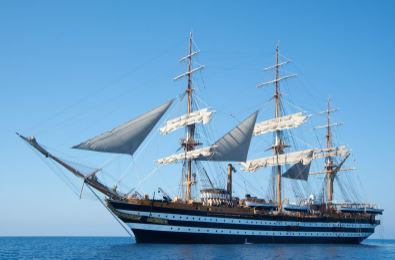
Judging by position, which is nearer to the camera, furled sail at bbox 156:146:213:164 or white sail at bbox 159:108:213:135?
furled sail at bbox 156:146:213:164

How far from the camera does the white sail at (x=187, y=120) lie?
156ft

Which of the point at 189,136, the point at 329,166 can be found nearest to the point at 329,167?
the point at 329,166

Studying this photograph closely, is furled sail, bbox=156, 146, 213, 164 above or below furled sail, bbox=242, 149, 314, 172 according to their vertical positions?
below

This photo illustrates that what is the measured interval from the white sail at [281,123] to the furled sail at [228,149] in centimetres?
850

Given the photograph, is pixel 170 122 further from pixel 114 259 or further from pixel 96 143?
pixel 114 259

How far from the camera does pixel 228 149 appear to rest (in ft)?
155

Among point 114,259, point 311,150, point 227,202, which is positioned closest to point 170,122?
point 227,202

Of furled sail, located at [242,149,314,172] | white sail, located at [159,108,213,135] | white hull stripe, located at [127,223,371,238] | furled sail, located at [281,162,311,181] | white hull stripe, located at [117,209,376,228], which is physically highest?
white sail, located at [159,108,213,135]

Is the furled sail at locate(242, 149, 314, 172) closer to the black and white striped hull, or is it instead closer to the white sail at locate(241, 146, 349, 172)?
the white sail at locate(241, 146, 349, 172)

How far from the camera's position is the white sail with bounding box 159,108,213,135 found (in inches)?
1876

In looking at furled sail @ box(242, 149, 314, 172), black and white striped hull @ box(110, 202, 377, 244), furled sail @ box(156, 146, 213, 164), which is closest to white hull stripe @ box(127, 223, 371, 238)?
black and white striped hull @ box(110, 202, 377, 244)

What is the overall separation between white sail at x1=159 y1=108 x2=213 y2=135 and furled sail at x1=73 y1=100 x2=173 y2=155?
7760 mm

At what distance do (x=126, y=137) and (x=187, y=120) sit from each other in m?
12.2

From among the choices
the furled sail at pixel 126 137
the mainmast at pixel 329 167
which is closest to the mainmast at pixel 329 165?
the mainmast at pixel 329 167
